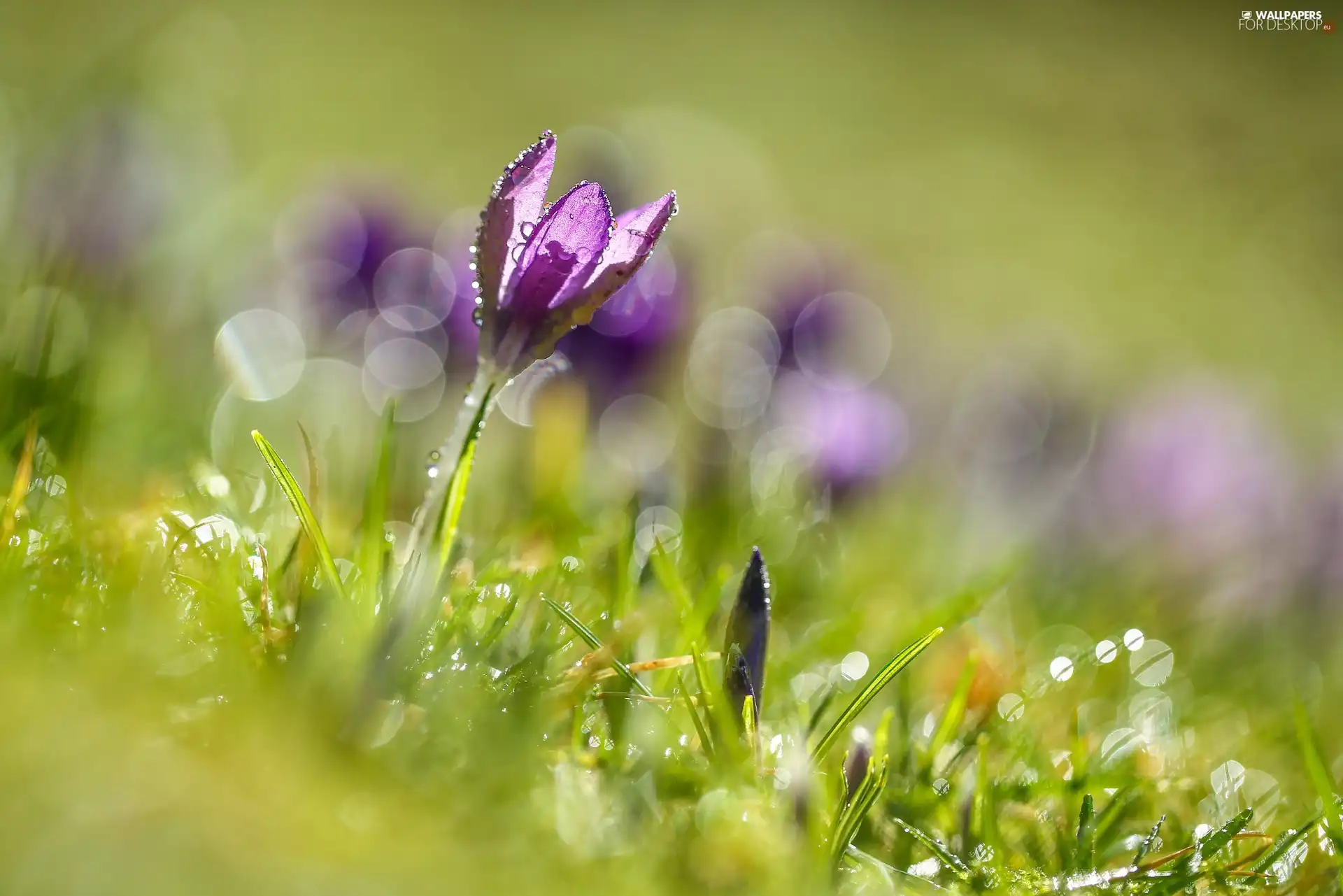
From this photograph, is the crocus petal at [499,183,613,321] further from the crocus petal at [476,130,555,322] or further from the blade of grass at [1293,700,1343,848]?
the blade of grass at [1293,700,1343,848]

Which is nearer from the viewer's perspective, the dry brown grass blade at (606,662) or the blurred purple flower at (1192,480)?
the dry brown grass blade at (606,662)

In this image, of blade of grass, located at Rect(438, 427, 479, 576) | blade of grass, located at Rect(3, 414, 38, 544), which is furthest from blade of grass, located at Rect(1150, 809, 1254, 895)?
blade of grass, located at Rect(3, 414, 38, 544)

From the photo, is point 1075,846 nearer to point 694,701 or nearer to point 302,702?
point 694,701

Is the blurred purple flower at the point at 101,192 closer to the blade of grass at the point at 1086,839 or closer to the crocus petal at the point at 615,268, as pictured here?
the crocus petal at the point at 615,268

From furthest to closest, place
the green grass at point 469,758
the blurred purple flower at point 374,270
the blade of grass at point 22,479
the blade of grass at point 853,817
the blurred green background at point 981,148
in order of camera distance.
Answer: the blurred green background at point 981,148 < the blurred purple flower at point 374,270 < the blade of grass at point 22,479 < the blade of grass at point 853,817 < the green grass at point 469,758

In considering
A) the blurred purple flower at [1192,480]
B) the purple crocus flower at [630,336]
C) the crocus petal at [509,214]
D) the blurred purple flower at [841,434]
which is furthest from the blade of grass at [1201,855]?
the purple crocus flower at [630,336]

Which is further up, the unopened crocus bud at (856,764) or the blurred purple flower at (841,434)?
the blurred purple flower at (841,434)

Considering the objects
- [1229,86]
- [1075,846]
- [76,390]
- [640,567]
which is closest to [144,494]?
[76,390]
